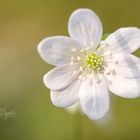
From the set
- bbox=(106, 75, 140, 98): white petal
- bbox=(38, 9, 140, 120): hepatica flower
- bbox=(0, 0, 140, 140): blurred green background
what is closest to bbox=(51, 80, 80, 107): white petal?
bbox=(38, 9, 140, 120): hepatica flower

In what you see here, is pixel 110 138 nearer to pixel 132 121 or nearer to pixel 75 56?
pixel 132 121

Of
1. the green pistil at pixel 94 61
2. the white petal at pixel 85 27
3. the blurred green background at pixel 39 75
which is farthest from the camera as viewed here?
the blurred green background at pixel 39 75

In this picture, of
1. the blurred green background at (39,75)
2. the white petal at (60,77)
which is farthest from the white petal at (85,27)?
the blurred green background at (39,75)

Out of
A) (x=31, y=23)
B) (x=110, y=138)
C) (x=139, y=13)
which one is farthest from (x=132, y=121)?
(x=31, y=23)

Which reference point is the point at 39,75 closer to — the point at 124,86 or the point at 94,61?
the point at 94,61

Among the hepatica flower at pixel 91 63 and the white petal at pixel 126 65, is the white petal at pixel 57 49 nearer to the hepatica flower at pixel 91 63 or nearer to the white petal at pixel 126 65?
the hepatica flower at pixel 91 63

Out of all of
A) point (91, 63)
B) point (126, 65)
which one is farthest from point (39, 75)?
point (126, 65)

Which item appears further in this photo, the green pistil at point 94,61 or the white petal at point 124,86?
the green pistil at point 94,61
